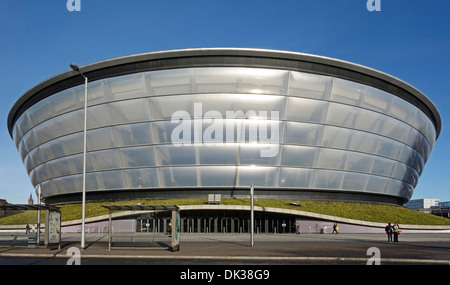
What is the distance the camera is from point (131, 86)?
47375 mm

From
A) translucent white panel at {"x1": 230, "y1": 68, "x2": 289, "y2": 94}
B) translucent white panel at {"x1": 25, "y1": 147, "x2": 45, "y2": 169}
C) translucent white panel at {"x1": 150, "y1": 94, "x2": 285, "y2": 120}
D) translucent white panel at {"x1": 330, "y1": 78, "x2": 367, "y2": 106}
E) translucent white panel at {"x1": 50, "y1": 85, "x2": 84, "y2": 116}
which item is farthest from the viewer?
translucent white panel at {"x1": 25, "y1": 147, "x2": 45, "y2": 169}

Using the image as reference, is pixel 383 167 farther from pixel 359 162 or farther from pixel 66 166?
pixel 66 166

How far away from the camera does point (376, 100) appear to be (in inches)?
2003

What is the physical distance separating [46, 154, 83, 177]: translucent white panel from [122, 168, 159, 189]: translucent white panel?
693 cm

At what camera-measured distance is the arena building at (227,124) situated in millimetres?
45969

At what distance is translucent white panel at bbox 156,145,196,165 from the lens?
46312 millimetres

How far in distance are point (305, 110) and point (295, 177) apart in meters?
7.73

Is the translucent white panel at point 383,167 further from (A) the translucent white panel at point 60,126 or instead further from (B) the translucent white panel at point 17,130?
(B) the translucent white panel at point 17,130

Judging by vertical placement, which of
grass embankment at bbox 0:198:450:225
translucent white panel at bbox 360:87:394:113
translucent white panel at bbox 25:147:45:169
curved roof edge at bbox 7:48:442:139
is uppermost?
curved roof edge at bbox 7:48:442:139

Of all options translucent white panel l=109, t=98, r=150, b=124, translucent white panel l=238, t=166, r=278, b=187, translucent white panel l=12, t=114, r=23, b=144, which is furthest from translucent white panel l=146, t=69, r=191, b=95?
translucent white panel l=12, t=114, r=23, b=144

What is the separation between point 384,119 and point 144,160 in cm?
2956

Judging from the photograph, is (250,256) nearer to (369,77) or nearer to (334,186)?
(334,186)

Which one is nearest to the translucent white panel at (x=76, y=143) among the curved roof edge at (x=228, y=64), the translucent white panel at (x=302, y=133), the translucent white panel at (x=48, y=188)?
the translucent white panel at (x=48, y=188)

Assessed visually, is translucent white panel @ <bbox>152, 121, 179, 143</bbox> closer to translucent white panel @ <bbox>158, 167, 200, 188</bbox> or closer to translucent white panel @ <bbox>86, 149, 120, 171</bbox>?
translucent white panel @ <bbox>158, 167, 200, 188</bbox>
